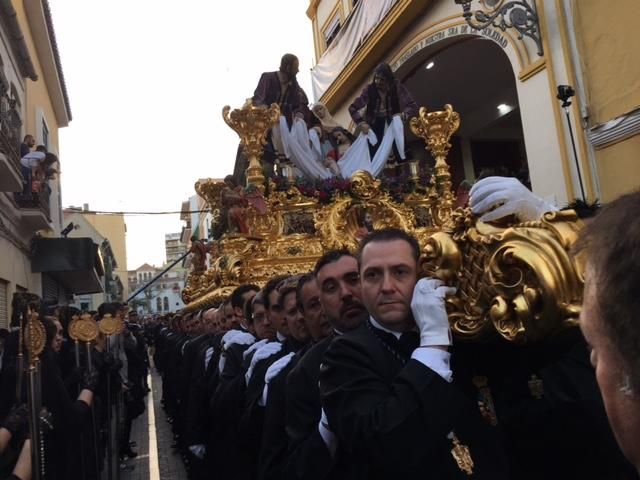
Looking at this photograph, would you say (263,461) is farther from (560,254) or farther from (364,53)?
(364,53)

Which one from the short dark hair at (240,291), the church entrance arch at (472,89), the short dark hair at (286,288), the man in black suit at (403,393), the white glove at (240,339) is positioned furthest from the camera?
the church entrance arch at (472,89)

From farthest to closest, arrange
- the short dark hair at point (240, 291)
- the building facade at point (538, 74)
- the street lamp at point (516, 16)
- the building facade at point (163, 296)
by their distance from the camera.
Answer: the building facade at point (163, 296)
the street lamp at point (516, 16)
the building facade at point (538, 74)
the short dark hair at point (240, 291)

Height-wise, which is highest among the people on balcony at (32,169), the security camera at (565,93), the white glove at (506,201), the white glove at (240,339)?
the people on balcony at (32,169)

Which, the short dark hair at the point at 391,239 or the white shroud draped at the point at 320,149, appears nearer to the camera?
the short dark hair at the point at 391,239

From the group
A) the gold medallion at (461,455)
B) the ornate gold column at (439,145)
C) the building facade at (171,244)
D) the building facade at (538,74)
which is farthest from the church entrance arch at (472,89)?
the building facade at (171,244)

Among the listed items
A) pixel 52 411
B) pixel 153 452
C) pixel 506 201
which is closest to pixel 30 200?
pixel 153 452

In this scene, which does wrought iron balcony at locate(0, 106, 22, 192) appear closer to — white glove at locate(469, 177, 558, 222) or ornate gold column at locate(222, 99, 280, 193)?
ornate gold column at locate(222, 99, 280, 193)

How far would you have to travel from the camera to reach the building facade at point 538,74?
23.5 ft

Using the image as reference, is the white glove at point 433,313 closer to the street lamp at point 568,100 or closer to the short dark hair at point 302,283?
the short dark hair at point 302,283

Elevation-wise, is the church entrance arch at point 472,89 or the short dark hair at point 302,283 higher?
the church entrance arch at point 472,89

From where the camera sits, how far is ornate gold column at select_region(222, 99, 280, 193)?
6.32m

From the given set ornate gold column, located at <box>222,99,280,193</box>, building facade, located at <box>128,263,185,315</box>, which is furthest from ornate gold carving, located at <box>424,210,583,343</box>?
building facade, located at <box>128,263,185,315</box>

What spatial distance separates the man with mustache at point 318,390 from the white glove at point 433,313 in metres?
0.65

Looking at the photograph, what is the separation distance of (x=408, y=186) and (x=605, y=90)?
2.94m
